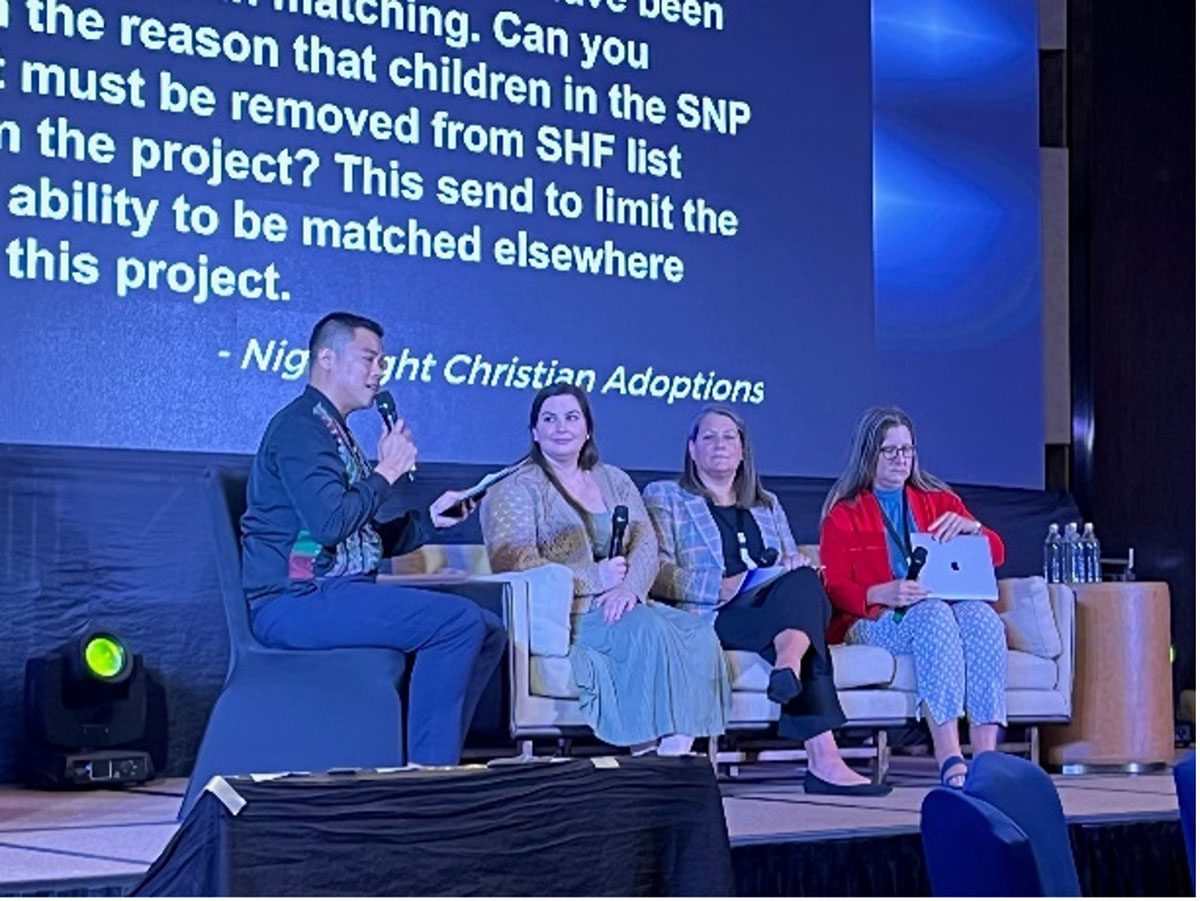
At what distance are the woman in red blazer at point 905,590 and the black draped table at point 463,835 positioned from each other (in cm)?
236

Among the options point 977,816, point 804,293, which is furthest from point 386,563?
point 977,816

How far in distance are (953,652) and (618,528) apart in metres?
0.85

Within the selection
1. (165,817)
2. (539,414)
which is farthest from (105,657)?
(539,414)

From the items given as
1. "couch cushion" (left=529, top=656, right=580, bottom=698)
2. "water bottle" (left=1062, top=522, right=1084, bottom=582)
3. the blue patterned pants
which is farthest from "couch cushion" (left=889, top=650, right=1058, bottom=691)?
"couch cushion" (left=529, top=656, right=580, bottom=698)

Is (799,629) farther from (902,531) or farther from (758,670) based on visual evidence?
(902,531)

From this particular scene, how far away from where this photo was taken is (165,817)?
415 centimetres

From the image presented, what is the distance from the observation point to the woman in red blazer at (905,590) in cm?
484

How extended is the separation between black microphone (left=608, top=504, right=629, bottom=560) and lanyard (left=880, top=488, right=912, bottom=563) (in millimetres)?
711

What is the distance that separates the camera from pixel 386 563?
507 centimetres

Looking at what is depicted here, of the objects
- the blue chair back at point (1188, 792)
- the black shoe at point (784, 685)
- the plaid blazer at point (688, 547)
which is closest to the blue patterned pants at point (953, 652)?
the plaid blazer at point (688, 547)

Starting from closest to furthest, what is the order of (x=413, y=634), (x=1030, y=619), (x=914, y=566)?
1. (x=413, y=634)
2. (x=914, y=566)
3. (x=1030, y=619)

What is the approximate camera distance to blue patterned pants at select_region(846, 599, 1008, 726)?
4.83 m

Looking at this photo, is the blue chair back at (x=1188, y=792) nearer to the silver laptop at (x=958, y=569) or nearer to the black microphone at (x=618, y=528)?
the black microphone at (x=618, y=528)

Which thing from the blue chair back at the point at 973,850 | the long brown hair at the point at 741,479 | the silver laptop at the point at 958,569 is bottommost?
the blue chair back at the point at 973,850
